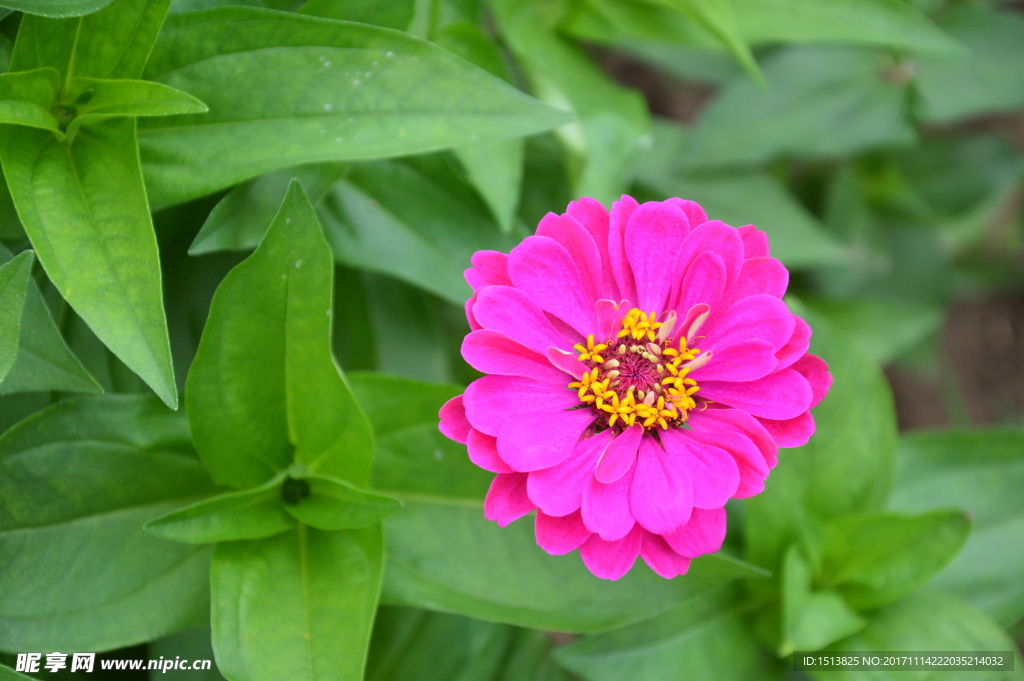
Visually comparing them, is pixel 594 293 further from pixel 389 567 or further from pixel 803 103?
pixel 803 103

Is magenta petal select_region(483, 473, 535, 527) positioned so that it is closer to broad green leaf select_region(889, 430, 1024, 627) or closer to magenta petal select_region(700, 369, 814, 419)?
magenta petal select_region(700, 369, 814, 419)

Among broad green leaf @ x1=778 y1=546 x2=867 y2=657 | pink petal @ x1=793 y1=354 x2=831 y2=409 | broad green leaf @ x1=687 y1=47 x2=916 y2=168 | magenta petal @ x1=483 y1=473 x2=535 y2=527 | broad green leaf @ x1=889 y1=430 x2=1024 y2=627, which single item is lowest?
broad green leaf @ x1=889 y1=430 x2=1024 y2=627

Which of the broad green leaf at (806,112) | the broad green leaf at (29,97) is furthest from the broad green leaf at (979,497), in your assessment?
the broad green leaf at (29,97)

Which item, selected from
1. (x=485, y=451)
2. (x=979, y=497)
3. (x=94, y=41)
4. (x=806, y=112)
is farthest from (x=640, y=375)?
(x=806, y=112)

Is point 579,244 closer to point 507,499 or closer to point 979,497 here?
point 507,499

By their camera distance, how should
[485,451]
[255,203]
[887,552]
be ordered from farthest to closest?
[887,552]
[255,203]
[485,451]

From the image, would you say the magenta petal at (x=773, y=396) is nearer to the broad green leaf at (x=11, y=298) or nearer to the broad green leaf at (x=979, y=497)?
the broad green leaf at (x=11, y=298)

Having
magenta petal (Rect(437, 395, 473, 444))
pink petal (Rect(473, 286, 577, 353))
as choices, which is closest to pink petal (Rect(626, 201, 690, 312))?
pink petal (Rect(473, 286, 577, 353))
